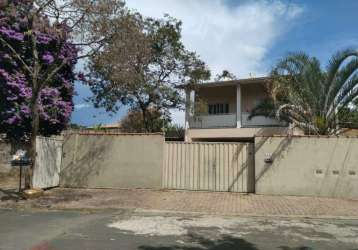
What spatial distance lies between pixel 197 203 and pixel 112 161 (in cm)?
458

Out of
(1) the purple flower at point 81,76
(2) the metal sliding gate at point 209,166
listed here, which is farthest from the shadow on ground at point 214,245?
(1) the purple flower at point 81,76

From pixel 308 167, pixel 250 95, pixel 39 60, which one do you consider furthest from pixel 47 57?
pixel 250 95

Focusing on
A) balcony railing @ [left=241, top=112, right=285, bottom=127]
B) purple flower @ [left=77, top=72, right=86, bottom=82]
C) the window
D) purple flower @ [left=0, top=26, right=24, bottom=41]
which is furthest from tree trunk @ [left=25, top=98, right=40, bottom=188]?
the window

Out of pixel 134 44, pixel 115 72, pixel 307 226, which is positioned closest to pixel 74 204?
pixel 115 72

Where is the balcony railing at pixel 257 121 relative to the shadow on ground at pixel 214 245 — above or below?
above

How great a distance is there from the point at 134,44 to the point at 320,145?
7.27 metres

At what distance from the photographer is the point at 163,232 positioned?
30.9ft

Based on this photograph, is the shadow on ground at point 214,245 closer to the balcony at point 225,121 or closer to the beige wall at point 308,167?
the beige wall at point 308,167

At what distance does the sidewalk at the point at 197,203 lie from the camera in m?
12.9

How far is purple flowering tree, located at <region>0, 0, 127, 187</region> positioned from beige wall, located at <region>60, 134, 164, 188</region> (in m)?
2.12

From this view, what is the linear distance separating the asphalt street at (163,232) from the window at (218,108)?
16810 millimetres

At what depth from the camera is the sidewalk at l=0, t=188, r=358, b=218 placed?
1289 cm

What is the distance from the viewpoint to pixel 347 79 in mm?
16609

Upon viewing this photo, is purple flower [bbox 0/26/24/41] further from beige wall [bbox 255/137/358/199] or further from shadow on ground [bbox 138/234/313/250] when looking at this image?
shadow on ground [bbox 138/234/313/250]
